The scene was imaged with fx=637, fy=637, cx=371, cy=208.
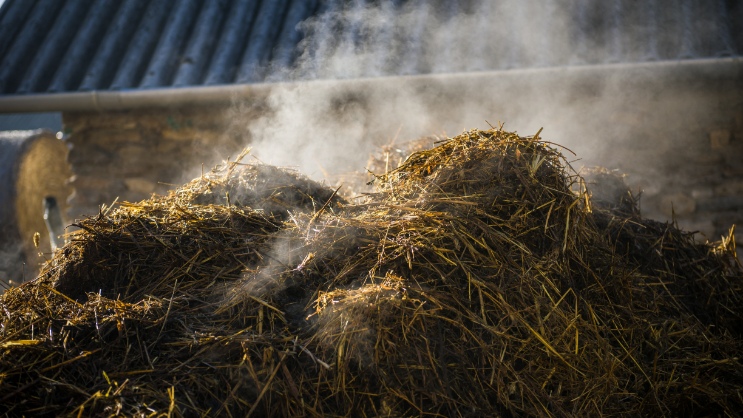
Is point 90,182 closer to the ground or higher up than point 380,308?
closer to the ground

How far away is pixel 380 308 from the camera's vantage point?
218 cm

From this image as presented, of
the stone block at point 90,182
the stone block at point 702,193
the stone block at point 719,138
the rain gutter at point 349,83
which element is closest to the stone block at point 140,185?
the stone block at point 90,182

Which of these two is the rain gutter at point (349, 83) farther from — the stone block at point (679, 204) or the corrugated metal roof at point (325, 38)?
the stone block at point (679, 204)

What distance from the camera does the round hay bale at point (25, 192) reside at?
476 cm

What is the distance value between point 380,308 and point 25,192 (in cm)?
→ 415

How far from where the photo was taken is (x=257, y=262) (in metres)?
→ 2.62

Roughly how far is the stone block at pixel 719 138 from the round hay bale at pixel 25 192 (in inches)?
199

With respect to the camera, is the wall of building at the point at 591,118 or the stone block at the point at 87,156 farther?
the stone block at the point at 87,156

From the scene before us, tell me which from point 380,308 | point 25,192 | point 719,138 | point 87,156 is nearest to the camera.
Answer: point 380,308

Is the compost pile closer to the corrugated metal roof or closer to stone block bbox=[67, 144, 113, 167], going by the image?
the corrugated metal roof

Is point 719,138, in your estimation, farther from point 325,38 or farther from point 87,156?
point 87,156

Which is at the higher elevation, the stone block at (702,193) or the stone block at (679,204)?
the stone block at (702,193)

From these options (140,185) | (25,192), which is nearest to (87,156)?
(140,185)

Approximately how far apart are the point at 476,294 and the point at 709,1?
4421mm
